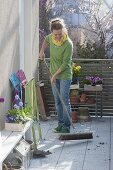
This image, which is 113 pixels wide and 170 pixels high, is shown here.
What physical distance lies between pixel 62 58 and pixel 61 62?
6 centimetres

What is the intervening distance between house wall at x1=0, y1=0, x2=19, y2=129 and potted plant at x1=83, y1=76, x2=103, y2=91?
1.85 meters

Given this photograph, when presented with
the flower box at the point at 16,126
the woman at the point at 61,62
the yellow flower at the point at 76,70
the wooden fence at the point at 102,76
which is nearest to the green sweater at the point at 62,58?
the woman at the point at 61,62

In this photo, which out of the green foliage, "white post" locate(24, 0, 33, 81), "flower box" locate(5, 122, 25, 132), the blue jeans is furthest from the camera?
the green foliage

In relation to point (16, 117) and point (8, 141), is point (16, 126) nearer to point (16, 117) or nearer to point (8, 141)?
point (16, 117)

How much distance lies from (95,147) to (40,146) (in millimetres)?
666

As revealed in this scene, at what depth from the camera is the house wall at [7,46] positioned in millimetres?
4383

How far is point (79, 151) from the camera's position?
16.5ft

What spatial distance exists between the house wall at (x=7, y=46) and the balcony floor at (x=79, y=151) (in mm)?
723

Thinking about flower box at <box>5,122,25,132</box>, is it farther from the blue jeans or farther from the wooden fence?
the wooden fence

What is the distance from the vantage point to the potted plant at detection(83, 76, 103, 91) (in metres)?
6.65

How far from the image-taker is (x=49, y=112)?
688 cm

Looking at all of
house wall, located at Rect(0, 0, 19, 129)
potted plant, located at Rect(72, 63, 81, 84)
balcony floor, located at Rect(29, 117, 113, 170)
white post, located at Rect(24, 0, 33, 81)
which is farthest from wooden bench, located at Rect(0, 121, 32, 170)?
potted plant, located at Rect(72, 63, 81, 84)

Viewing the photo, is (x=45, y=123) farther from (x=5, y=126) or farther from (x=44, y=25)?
(x=44, y=25)

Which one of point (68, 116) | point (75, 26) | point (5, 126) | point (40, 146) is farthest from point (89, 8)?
point (5, 126)
